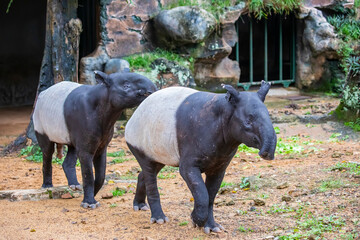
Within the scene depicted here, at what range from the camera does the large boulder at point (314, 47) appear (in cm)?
1430

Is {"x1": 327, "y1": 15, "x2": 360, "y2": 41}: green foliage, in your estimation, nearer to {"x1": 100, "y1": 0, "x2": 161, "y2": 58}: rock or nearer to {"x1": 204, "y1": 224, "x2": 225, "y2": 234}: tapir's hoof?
{"x1": 100, "y1": 0, "x2": 161, "y2": 58}: rock

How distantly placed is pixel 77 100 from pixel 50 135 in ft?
2.38

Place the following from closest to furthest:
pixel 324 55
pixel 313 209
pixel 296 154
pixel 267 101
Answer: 1. pixel 313 209
2. pixel 296 154
3. pixel 267 101
4. pixel 324 55

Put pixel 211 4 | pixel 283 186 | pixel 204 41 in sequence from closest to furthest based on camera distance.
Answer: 1. pixel 283 186
2. pixel 204 41
3. pixel 211 4

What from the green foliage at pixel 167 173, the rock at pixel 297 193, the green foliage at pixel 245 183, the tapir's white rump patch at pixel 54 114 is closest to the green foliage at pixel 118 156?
the green foliage at pixel 167 173

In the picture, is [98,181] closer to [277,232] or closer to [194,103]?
[194,103]

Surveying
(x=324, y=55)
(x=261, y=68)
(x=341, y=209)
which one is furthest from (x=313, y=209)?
(x=261, y=68)

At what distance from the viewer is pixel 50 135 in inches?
265

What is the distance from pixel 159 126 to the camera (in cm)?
507

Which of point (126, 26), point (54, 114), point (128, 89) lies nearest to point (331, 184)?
point (128, 89)

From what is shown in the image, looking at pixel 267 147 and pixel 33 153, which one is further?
pixel 33 153

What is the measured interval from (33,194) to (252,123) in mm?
3283

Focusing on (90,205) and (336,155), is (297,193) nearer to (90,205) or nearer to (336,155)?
(336,155)

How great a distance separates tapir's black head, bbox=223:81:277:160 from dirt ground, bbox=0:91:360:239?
0.92m
